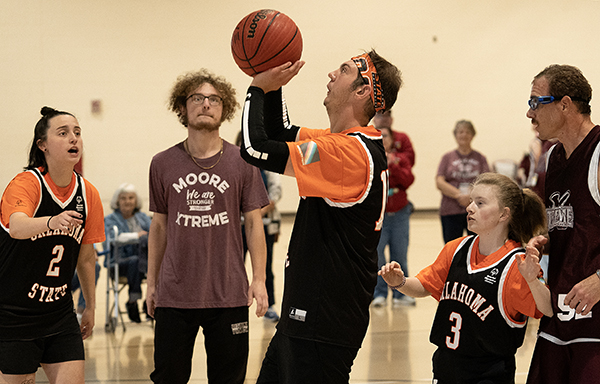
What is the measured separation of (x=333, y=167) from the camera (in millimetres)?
2240

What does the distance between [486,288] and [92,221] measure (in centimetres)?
214

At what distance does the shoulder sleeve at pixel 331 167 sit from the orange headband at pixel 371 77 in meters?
0.31

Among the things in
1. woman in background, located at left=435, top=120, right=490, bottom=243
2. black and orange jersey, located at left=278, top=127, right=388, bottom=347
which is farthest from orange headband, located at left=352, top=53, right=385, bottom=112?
woman in background, located at left=435, top=120, right=490, bottom=243

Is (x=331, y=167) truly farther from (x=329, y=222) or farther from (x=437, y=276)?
(x=437, y=276)

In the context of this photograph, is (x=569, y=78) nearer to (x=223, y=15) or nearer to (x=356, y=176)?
(x=356, y=176)

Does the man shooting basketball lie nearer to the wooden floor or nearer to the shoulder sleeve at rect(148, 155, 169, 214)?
the shoulder sleeve at rect(148, 155, 169, 214)

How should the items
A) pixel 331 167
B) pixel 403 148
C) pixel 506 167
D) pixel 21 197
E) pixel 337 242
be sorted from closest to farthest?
pixel 331 167, pixel 337 242, pixel 21 197, pixel 403 148, pixel 506 167

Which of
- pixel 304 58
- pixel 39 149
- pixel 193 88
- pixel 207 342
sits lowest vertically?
pixel 207 342

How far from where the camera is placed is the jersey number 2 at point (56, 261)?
10.5 feet

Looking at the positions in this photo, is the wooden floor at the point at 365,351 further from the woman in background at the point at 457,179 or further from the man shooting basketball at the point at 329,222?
the man shooting basketball at the point at 329,222

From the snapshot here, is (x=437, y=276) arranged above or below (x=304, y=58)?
below

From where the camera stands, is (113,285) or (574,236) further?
(113,285)

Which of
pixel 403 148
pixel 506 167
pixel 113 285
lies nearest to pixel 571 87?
pixel 403 148

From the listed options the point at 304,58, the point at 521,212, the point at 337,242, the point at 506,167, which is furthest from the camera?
the point at 304,58
